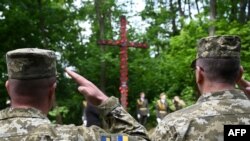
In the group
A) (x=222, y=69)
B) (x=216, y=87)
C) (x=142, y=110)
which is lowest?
(x=142, y=110)

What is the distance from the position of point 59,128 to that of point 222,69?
1.04m

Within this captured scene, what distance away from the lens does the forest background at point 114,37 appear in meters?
23.2

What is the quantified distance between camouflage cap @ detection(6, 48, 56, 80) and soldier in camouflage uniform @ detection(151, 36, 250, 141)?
0.75 meters

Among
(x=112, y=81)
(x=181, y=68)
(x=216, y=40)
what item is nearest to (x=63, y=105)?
(x=181, y=68)

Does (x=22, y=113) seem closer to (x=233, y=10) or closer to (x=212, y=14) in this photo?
(x=212, y=14)

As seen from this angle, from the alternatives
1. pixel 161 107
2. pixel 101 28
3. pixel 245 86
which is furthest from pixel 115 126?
pixel 101 28

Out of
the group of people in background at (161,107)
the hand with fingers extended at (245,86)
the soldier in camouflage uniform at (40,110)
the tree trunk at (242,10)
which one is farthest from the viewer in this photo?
the tree trunk at (242,10)

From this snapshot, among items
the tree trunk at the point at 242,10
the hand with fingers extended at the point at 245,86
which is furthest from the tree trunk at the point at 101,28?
the hand with fingers extended at the point at 245,86

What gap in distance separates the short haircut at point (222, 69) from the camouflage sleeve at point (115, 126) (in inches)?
25.4

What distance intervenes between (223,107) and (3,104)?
18904 millimetres

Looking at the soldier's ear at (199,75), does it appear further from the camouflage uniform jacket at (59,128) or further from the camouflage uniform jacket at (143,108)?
the camouflage uniform jacket at (143,108)

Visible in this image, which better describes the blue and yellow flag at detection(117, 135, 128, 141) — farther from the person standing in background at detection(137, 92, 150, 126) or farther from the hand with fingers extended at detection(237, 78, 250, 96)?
the person standing in background at detection(137, 92, 150, 126)

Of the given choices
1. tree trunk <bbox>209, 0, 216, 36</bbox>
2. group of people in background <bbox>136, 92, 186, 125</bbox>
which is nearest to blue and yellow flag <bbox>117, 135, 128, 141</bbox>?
group of people in background <bbox>136, 92, 186, 125</bbox>

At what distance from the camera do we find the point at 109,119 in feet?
10.1
